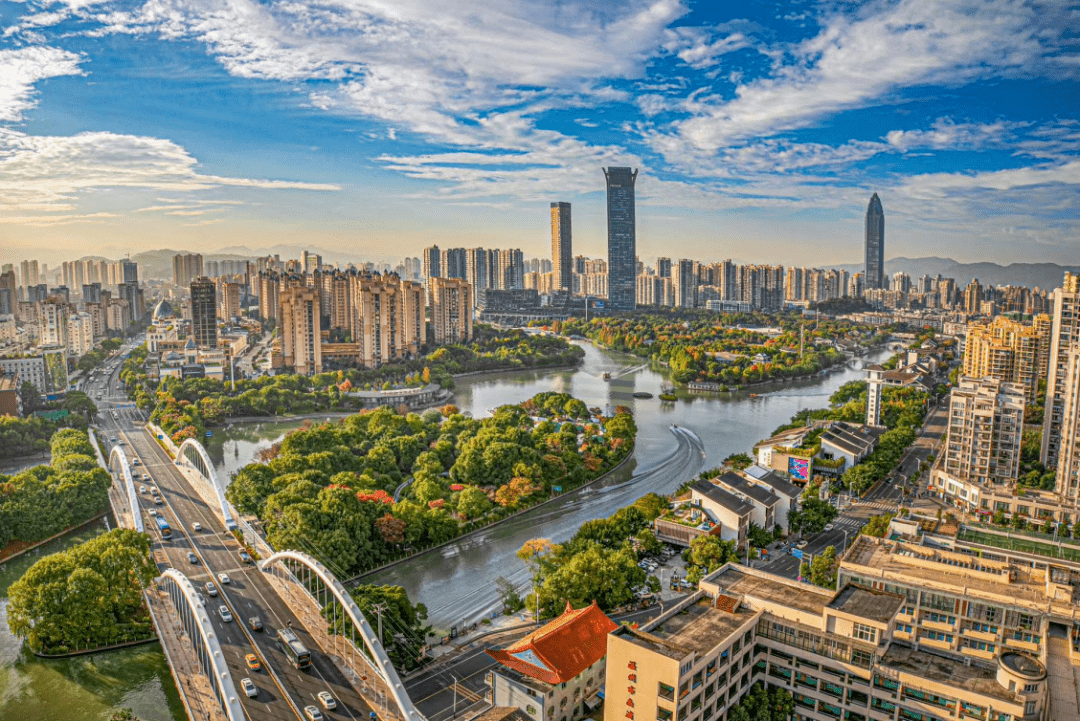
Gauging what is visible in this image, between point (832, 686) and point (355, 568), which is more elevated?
point (832, 686)

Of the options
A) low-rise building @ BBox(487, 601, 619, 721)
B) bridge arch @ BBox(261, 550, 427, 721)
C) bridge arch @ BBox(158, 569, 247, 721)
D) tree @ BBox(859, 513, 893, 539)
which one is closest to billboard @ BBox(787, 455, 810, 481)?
tree @ BBox(859, 513, 893, 539)

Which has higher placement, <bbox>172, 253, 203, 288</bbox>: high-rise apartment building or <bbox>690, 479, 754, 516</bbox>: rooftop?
<bbox>172, 253, 203, 288</bbox>: high-rise apartment building

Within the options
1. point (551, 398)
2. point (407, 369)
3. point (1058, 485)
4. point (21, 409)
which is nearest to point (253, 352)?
point (407, 369)

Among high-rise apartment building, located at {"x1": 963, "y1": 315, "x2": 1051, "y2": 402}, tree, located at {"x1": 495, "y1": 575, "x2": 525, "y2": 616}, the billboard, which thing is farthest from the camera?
high-rise apartment building, located at {"x1": 963, "y1": 315, "x2": 1051, "y2": 402}

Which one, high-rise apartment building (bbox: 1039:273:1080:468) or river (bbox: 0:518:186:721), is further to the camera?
high-rise apartment building (bbox: 1039:273:1080:468)

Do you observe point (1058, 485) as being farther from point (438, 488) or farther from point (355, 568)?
point (355, 568)

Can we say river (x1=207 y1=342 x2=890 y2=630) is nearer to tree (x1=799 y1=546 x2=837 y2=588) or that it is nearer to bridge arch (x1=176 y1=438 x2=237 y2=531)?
bridge arch (x1=176 y1=438 x2=237 y2=531)

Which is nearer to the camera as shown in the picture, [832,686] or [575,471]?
[832,686]
